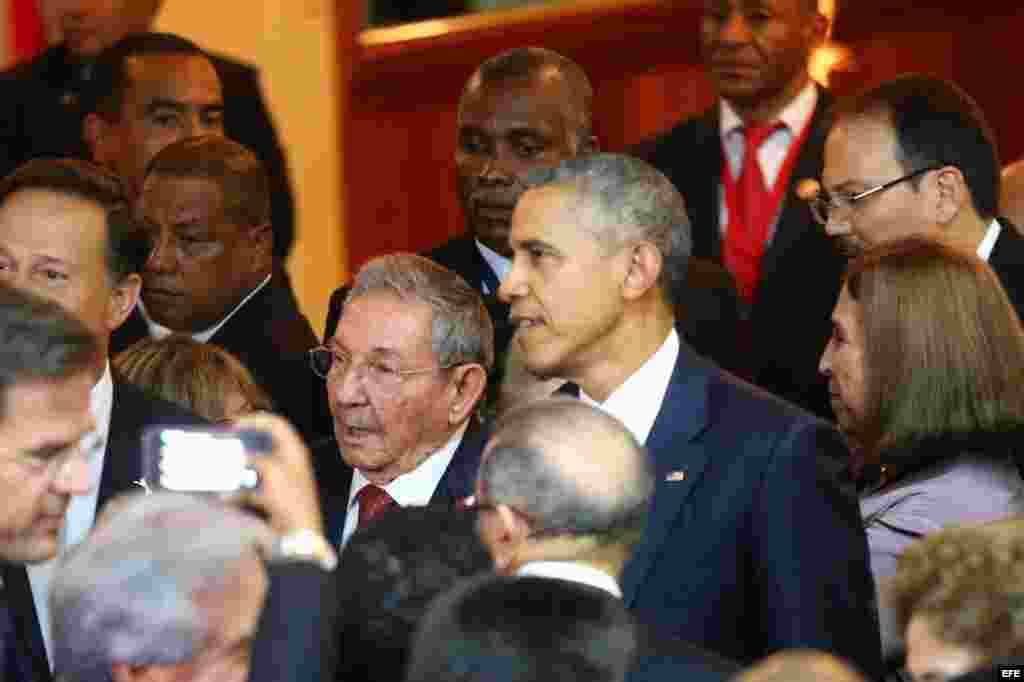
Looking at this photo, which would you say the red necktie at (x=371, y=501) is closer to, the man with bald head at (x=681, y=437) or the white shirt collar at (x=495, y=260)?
the man with bald head at (x=681, y=437)

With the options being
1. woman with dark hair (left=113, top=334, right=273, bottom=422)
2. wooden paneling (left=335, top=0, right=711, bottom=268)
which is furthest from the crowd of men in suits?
wooden paneling (left=335, top=0, right=711, bottom=268)

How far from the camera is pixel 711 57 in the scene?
256 inches

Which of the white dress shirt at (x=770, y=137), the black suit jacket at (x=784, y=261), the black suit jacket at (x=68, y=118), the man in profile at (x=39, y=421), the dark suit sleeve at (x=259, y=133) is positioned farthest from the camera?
the dark suit sleeve at (x=259, y=133)

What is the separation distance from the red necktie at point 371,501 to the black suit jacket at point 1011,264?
1484 mm

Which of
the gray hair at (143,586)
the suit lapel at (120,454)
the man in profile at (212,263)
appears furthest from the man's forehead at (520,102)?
the gray hair at (143,586)

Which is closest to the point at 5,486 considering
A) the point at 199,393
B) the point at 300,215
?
the point at 199,393

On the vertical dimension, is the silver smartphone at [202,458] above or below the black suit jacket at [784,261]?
above

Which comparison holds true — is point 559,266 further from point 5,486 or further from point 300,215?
point 300,215

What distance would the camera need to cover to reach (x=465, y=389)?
4914 mm

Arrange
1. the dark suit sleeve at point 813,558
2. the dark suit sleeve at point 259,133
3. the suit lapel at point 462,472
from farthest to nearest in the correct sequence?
the dark suit sleeve at point 259,133
the suit lapel at point 462,472
the dark suit sleeve at point 813,558

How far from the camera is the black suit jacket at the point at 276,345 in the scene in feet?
18.5

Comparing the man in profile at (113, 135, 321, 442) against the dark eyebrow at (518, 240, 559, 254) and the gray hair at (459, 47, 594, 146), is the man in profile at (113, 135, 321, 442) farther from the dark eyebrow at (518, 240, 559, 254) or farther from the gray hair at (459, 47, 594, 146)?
the dark eyebrow at (518, 240, 559, 254)

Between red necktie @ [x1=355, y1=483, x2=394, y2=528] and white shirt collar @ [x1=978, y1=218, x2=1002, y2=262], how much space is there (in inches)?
58.1

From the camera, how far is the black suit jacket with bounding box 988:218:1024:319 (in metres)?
5.34
